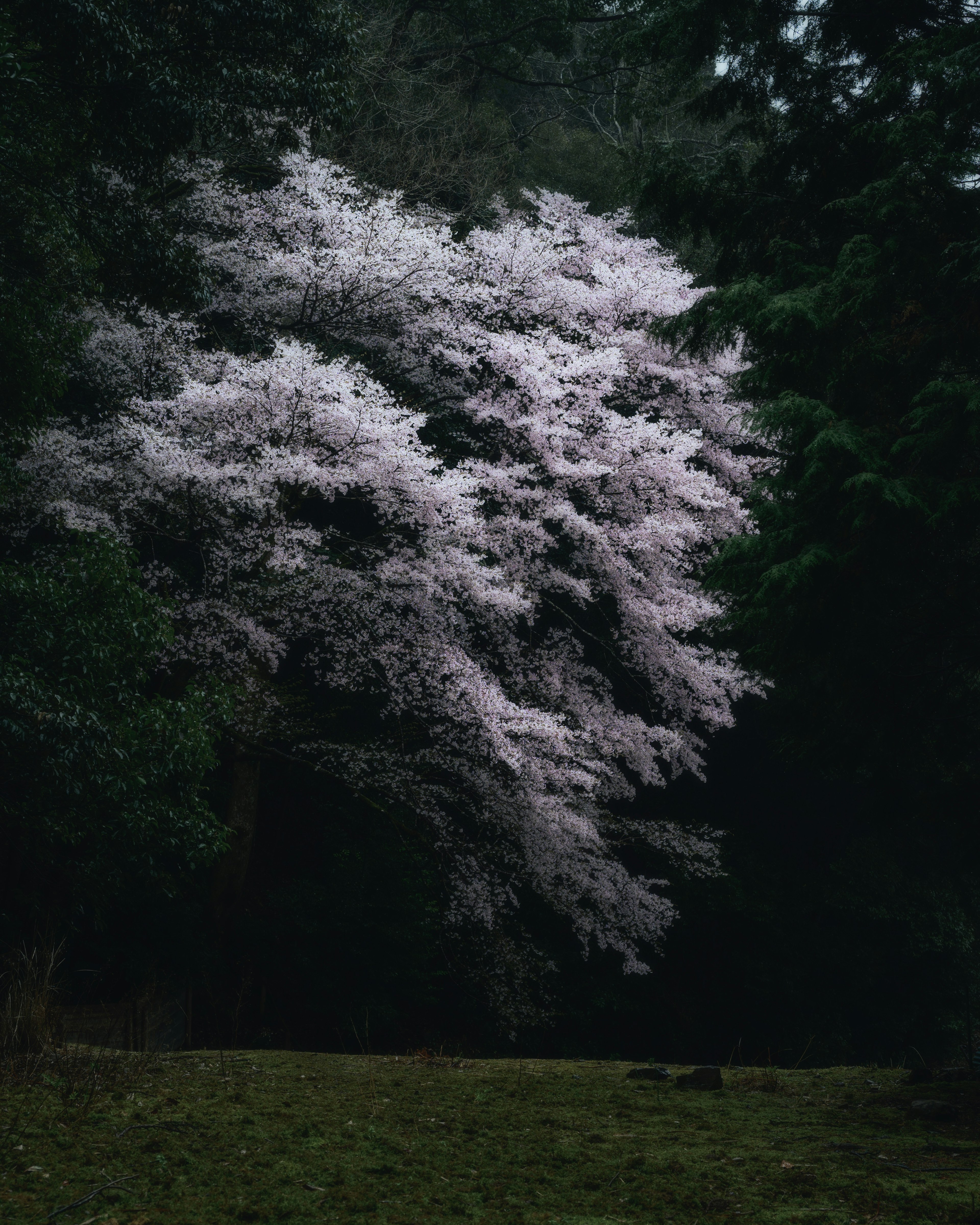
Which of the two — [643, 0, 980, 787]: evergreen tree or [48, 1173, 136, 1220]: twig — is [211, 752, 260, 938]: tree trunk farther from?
[48, 1173, 136, 1220]: twig

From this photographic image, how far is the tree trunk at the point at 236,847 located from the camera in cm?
946

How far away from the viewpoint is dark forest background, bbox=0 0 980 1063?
4820 mm

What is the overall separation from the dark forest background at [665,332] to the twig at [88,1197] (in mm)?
2430

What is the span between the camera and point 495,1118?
123 inches

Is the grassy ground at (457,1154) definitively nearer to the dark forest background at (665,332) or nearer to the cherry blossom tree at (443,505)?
the dark forest background at (665,332)

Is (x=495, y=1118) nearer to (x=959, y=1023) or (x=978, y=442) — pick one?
(x=978, y=442)

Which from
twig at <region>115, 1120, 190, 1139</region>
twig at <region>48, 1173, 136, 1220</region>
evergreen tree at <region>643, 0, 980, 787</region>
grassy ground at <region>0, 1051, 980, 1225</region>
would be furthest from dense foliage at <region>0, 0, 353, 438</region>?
twig at <region>48, 1173, 136, 1220</region>

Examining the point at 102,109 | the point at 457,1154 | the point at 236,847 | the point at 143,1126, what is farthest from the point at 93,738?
the point at 236,847

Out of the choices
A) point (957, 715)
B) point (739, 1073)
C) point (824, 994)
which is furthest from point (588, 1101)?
point (824, 994)

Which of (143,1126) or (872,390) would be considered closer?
(143,1126)

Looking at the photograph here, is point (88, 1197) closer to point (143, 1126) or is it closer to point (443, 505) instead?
point (143, 1126)

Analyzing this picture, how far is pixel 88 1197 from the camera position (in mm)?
1959

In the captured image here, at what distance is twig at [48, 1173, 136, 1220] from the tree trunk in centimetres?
747

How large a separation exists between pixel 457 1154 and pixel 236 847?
728cm
